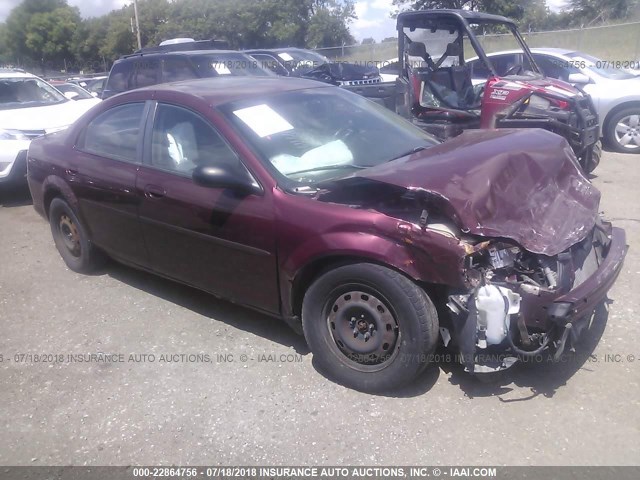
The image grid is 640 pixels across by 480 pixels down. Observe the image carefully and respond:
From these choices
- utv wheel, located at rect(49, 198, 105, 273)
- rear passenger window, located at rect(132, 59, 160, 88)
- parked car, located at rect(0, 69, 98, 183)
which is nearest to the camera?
utv wheel, located at rect(49, 198, 105, 273)

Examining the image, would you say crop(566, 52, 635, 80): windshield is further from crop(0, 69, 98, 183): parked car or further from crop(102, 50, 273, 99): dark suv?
crop(0, 69, 98, 183): parked car

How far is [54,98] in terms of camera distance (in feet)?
29.7

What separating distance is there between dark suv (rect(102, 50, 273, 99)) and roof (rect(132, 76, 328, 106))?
17.3 feet

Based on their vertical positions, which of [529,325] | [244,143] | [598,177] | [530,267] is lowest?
[598,177]

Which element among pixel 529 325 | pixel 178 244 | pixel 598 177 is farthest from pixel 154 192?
pixel 598 177

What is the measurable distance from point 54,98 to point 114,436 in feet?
24.2

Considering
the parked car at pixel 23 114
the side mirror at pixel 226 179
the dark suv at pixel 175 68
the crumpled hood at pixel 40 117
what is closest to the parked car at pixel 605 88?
the dark suv at pixel 175 68

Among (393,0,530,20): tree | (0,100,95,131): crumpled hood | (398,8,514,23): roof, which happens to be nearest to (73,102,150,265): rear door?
(0,100,95,131): crumpled hood

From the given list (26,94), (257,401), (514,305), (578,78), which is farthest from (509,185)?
(26,94)

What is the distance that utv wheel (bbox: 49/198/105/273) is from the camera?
4895mm

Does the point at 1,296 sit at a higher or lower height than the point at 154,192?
lower

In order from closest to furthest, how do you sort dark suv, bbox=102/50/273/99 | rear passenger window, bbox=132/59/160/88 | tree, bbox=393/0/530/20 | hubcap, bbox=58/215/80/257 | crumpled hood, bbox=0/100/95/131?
1. hubcap, bbox=58/215/80/257
2. crumpled hood, bbox=0/100/95/131
3. dark suv, bbox=102/50/273/99
4. rear passenger window, bbox=132/59/160/88
5. tree, bbox=393/0/530/20

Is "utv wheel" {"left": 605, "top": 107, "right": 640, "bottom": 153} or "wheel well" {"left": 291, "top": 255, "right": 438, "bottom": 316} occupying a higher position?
"wheel well" {"left": 291, "top": 255, "right": 438, "bottom": 316}

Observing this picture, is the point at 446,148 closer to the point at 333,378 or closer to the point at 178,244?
the point at 333,378
